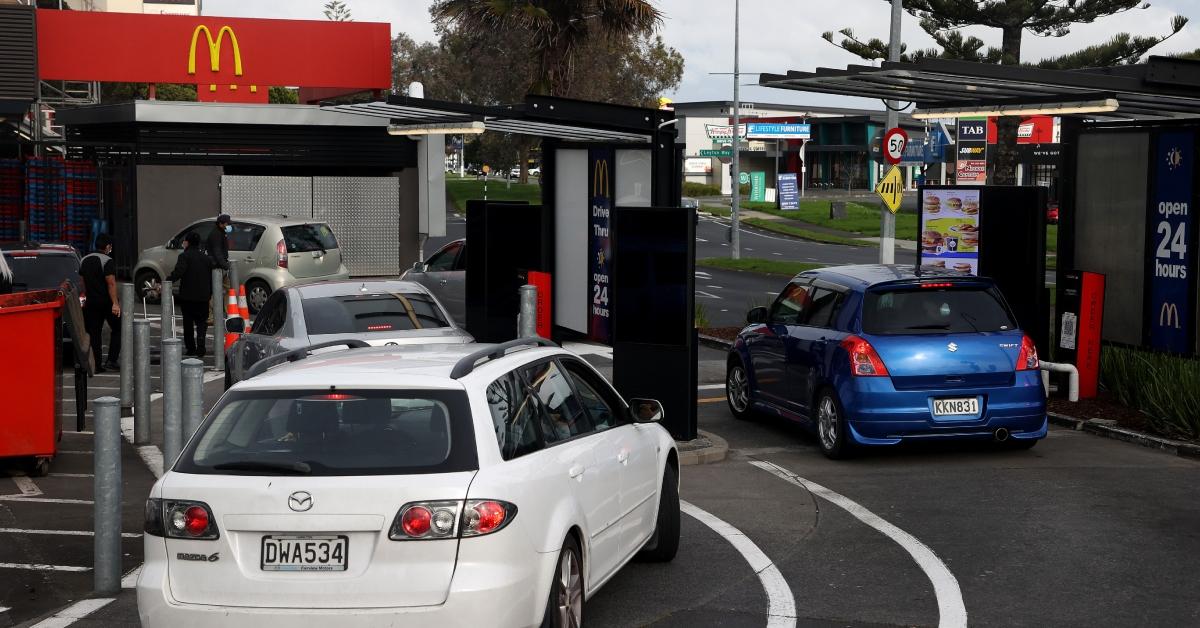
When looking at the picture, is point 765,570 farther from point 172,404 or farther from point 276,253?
point 276,253

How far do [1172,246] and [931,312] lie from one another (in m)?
4.42

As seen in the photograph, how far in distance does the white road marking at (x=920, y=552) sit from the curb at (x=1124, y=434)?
11.0 ft

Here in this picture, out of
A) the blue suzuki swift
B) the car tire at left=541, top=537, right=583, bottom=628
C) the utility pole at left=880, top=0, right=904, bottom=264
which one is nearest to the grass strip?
the utility pole at left=880, top=0, right=904, bottom=264

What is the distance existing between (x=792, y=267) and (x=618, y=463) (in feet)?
98.1

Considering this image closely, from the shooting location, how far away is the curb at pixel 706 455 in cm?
1181

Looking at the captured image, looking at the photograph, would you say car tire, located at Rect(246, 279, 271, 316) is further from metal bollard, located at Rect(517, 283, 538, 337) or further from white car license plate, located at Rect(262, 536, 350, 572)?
white car license plate, located at Rect(262, 536, 350, 572)

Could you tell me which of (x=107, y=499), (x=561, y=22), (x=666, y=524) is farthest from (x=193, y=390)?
(x=561, y=22)

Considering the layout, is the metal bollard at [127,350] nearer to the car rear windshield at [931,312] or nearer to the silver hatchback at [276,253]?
the car rear windshield at [931,312]

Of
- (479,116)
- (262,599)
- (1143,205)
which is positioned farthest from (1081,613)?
(479,116)

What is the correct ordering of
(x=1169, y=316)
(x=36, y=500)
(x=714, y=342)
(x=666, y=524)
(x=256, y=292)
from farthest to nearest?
1. (x=256, y=292)
2. (x=714, y=342)
3. (x=1169, y=316)
4. (x=36, y=500)
5. (x=666, y=524)

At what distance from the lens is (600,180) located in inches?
726

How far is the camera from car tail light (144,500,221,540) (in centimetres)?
582

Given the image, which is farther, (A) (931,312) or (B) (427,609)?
(A) (931,312)

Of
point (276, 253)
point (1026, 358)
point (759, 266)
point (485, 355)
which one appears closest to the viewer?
point (485, 355)
